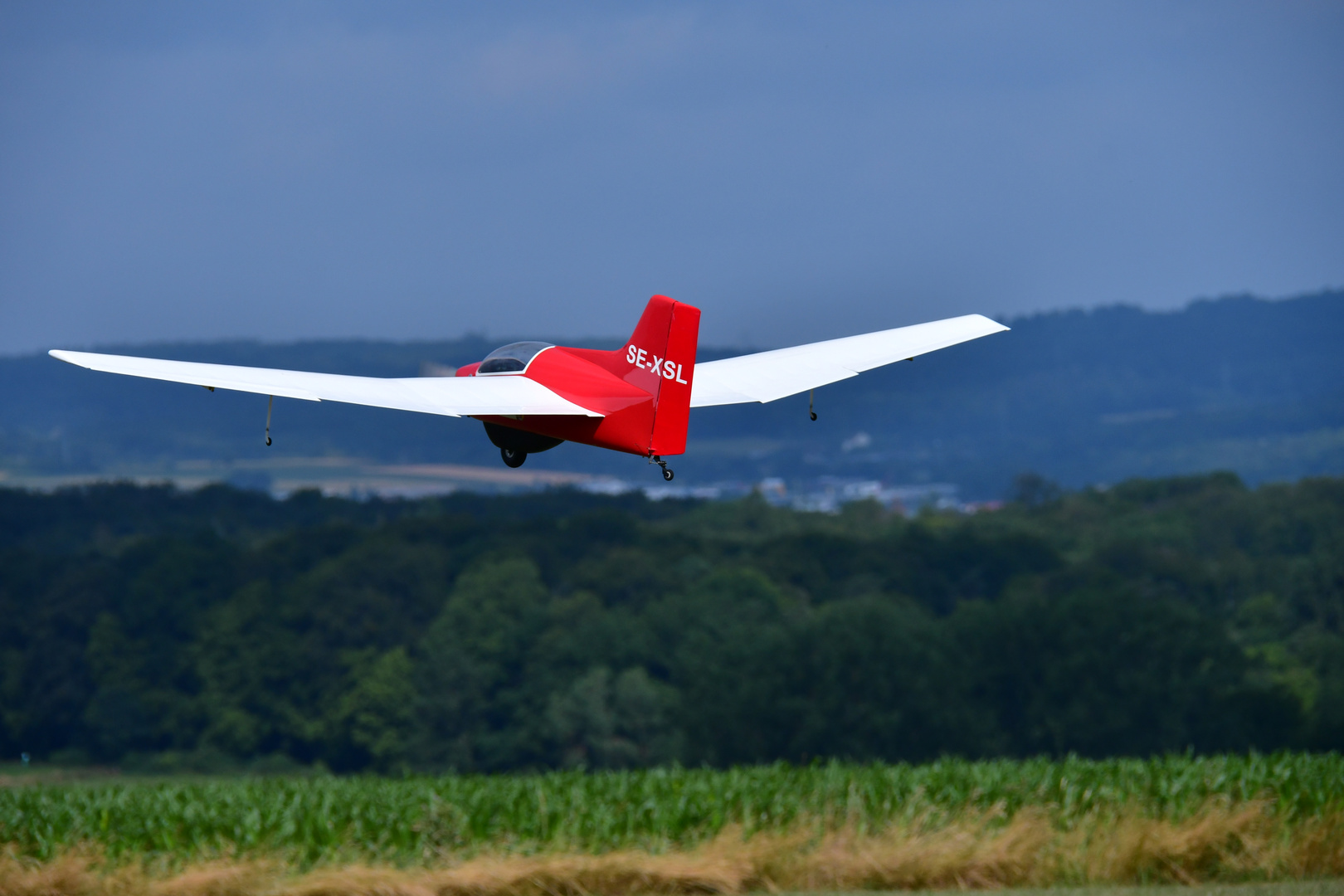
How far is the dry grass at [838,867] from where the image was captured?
22859 mm

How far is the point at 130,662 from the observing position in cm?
16512

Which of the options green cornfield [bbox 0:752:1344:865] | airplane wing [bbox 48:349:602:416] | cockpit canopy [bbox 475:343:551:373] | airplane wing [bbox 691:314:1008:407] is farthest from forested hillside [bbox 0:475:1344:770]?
airplane wing [bbox 48:349:602:416]

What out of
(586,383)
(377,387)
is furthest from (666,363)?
(377,387)

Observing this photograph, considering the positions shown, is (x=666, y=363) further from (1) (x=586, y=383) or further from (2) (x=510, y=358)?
(2) (x=510, y=358)

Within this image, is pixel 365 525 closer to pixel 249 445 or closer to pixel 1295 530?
pixel 249 445

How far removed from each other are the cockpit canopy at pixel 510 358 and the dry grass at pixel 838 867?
18672 mm

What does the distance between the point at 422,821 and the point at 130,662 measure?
505 ft

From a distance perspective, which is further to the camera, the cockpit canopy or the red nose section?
the cockpit canopy

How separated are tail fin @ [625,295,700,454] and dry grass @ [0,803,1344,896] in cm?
1834

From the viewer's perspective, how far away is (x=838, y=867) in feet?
77.4

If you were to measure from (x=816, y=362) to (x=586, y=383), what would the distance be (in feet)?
3.88

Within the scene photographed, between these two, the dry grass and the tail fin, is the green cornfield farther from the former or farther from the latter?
the tail fin

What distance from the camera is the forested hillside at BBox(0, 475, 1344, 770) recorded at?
134 m

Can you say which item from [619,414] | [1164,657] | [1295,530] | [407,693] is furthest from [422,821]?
[1295,530]
